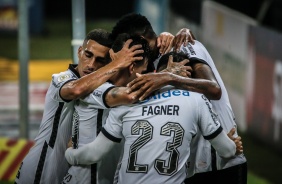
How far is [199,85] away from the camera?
19.8 feet

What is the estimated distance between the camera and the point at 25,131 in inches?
462

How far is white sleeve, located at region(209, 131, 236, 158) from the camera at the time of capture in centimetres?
599

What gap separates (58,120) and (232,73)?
8.89 m

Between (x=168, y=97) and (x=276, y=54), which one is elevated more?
(x=168, y=97)

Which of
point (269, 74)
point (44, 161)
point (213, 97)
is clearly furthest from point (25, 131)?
point (213, 97)

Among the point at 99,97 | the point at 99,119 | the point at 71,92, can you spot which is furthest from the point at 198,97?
the point at 71,92

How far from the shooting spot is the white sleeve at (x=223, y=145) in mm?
5988

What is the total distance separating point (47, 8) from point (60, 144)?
2342cm

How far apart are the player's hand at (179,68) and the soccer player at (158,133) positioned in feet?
0.68

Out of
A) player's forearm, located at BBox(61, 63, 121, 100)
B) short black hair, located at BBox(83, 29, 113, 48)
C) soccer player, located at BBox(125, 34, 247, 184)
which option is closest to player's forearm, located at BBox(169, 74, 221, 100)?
soccer player, located at BBox(125, 34, 247, 184)

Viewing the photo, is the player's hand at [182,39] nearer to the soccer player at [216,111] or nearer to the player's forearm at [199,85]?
the soccer player at [216,111]

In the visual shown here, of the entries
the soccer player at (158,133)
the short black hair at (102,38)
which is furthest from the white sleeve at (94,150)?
the short black hair at (102,38)

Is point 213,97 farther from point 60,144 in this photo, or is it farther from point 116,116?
point 60,144

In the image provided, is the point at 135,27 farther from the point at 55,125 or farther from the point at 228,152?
the point at 228,152
